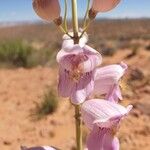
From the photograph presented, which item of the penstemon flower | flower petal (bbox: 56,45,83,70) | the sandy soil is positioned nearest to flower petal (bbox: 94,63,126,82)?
the penstemon flower

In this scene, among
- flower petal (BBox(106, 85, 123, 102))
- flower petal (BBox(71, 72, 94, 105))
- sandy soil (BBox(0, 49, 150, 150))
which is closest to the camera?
flower petal (BBox(71, 72, 94, 105))

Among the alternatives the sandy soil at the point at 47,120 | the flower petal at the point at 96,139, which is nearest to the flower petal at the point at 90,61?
the flower petal at the point at 96,139

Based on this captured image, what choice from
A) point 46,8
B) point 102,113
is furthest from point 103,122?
point 46,8

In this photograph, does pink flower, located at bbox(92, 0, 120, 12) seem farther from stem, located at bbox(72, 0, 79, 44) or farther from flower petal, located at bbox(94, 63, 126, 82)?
flower petal, located at bbox(94, 63, 126, 82)

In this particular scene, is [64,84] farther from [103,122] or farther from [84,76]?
[103,122]

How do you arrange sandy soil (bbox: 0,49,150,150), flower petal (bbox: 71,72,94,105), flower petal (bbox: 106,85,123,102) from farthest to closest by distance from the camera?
sandy soil (bbox: 0,49,150,150), flower petal (bbox: 106,85,123,102), flower petal (bbox: 71,72,94,105)

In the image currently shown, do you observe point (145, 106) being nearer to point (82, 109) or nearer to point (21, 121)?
point (21, 121)
